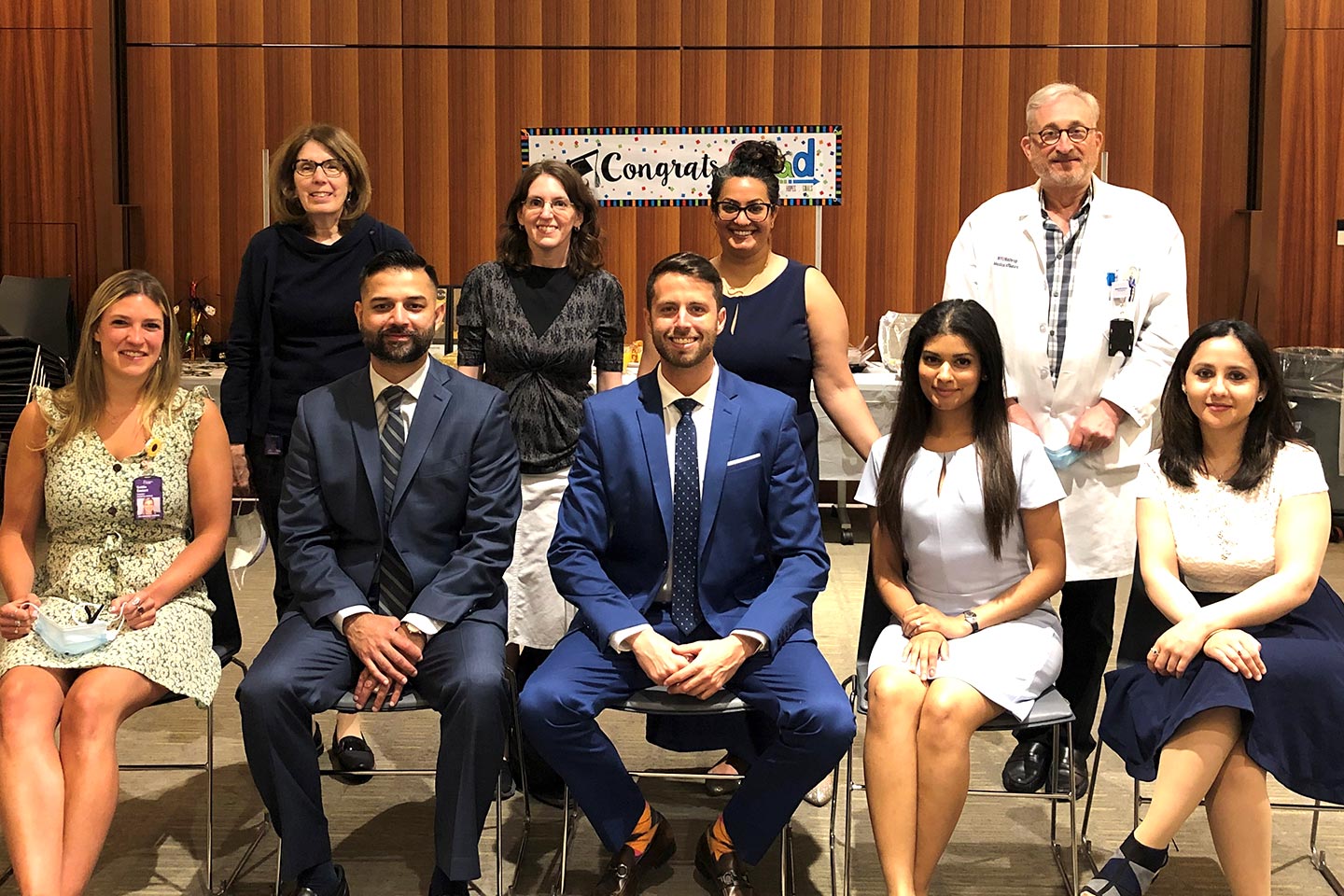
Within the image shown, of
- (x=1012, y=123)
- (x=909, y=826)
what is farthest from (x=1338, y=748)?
(x=1012, y=123)

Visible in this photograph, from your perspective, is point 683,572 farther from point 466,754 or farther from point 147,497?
point 147,497

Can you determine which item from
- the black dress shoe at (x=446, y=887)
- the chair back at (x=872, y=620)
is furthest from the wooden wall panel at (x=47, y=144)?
the chair back at (x=872, y=620)

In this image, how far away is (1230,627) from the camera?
262 centimetres

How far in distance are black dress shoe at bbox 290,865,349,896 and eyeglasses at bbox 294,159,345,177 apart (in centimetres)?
167

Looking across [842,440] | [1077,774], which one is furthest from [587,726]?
[842,440]

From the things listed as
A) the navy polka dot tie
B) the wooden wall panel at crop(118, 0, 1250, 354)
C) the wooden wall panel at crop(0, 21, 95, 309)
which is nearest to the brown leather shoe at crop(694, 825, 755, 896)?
the navy polka dot tie

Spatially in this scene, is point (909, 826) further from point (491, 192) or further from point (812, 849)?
point (491, 192)

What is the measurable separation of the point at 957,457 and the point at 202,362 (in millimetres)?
5099

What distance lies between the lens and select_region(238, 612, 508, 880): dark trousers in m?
2.60

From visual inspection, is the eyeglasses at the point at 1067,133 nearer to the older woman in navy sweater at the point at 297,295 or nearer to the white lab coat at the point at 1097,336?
the white lab coat at the point at 1097,336

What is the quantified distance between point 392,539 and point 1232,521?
5.82 feet

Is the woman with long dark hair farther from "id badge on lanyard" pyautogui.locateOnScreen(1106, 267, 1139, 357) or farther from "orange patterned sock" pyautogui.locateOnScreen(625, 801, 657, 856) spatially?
"id badge on lanyard" pyautogui.locateOnScreen(1106, 267, 1139, 357)

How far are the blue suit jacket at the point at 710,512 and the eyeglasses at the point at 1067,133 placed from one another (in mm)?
968

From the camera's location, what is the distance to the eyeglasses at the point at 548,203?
3.20m
